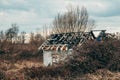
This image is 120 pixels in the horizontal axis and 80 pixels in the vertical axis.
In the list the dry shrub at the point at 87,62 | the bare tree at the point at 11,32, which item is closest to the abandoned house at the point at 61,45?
the dry shrub at the point at 87,62

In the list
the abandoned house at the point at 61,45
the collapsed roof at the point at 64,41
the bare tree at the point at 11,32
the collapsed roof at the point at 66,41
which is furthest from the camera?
the bare tree at the point at 11,32

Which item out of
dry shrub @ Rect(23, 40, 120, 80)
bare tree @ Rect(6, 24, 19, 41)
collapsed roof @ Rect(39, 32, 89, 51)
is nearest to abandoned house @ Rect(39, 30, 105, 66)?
collapsed roof @ Rect(39, 32, 89, 51)

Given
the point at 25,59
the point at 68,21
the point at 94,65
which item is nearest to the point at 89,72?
the point at 94,65

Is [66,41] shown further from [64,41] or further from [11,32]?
[11,32]

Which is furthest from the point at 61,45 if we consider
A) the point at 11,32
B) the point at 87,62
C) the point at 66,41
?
the point at 11,32

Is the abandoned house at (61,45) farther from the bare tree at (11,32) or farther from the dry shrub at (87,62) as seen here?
the bare tree at (11,32)

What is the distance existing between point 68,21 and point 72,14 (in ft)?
4.70

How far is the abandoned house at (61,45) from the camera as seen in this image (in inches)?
960

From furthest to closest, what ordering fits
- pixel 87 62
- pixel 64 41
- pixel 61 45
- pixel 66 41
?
pixel 64 41
pixel 66 41
pixel 61 45
pixel 87 62

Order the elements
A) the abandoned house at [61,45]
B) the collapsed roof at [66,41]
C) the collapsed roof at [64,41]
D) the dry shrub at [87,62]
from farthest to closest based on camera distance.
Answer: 1. the collapsed roof at [66,41]
2. the collapsed roof at [64,41]
3. the abandoned house at [61,45]
4. the dry shrub at [87,62]

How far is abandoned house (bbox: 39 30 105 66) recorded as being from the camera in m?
24.4

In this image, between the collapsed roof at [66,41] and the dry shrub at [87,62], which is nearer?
the dry shrub at [87,62]

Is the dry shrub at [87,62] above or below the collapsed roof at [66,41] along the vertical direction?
below

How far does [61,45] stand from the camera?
24750mm
